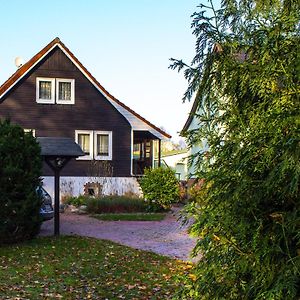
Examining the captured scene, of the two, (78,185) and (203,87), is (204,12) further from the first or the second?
(78,185)

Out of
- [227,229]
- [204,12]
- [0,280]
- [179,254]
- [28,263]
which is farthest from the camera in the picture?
[179,254]

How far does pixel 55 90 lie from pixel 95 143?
3.55 m

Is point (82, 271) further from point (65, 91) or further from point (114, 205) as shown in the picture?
point (65, 91)

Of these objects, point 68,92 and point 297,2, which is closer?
point 297,2

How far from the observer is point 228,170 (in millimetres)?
3570

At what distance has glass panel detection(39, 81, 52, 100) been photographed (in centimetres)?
2700

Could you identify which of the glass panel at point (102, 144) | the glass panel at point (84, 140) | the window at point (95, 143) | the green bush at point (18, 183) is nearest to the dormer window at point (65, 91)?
the window at point (95, 143)

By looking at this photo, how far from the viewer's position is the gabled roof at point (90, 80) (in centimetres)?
2623

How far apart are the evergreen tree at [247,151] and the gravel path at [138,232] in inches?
295

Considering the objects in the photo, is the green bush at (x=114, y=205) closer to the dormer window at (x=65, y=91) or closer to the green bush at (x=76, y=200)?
the green bush at (x=76, y=200)

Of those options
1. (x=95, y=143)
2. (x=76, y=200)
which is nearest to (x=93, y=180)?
(x=95, y=143)

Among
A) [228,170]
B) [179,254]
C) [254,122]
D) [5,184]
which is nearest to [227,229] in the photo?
[228,170]

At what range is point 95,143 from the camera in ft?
91.8

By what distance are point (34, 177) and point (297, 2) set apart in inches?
378
